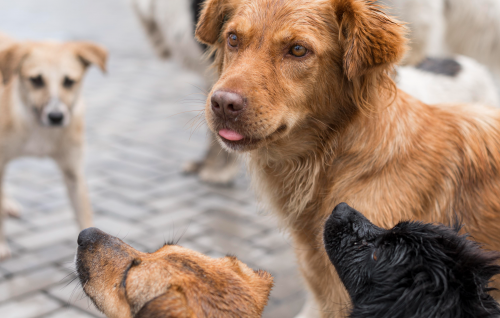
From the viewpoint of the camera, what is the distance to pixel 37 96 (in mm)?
4102

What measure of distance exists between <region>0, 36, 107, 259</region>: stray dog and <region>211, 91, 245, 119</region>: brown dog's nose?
2.18 m

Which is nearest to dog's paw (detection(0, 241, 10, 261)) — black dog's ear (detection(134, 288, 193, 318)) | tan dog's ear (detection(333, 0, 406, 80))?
black dog's ear (detection(134, 288, 193, 318))

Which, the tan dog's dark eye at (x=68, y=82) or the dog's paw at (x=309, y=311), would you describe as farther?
the tan dog's dark eye at (x=68, y=82)

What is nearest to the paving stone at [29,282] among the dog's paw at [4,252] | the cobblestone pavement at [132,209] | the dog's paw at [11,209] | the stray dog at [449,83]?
the cobblestone pavement at [132,209]

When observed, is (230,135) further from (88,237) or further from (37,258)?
(37,258)

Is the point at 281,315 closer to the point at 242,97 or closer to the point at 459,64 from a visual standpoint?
the point at 242,97

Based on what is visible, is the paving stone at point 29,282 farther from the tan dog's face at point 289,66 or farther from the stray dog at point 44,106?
the tan dog's face at point 289,66

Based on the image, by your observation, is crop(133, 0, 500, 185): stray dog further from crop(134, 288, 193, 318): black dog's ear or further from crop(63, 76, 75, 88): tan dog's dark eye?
crop(134, 288, 193, 318): black dog's ear

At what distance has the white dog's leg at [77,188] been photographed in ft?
14.1

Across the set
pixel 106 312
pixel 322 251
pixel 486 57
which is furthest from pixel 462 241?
pixel 486 57

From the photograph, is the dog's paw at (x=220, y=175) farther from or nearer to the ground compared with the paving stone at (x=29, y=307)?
nearer to the ground

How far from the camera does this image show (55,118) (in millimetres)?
4008

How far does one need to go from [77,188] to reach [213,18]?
2252mm

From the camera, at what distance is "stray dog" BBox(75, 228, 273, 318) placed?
200 cm
